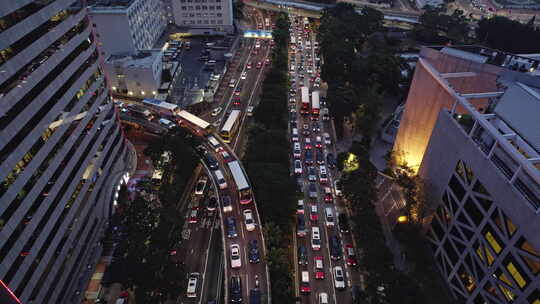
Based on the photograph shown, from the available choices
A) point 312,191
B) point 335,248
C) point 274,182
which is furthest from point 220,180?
point 335,248

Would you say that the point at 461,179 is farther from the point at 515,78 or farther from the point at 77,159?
the point at 77,159

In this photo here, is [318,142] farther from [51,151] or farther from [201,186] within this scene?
[51,151]

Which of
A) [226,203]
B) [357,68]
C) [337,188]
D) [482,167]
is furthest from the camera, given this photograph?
[357,68]

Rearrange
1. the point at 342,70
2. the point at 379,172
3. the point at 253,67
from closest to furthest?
the point at 379,172, the point at 342,70, the point at 253,67

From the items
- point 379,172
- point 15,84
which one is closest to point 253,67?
point 379,172

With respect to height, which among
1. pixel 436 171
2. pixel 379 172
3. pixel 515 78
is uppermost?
pixel 515 78

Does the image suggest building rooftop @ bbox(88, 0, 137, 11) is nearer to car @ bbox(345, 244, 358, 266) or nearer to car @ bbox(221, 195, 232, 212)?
car @ bbox(221, 195, 232, 212)

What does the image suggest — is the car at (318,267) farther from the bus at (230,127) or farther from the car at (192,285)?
the bus at (230,127)

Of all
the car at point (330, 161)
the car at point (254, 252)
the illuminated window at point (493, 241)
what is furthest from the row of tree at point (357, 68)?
the car at point (254, 252)

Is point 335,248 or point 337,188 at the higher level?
point 337,188
